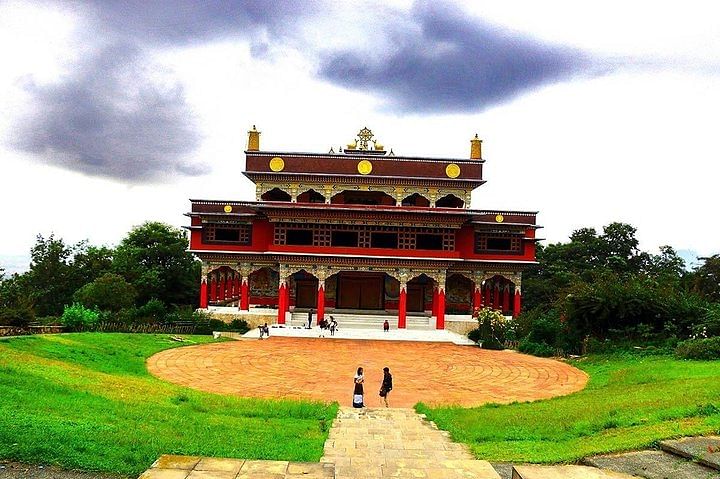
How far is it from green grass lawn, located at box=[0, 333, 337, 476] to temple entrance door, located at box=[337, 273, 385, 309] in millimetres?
21810

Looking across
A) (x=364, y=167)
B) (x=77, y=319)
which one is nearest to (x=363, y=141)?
(x=364, y=167)

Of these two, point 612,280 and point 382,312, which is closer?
point 612,280

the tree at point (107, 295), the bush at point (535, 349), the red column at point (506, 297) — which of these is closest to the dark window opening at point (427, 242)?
the red column at point (506, 297)

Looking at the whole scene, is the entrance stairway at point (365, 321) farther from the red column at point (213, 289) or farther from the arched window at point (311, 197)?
the arched window at point (311, 197)

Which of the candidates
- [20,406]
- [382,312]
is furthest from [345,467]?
[382,312]

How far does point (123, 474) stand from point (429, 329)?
27263 millimetres

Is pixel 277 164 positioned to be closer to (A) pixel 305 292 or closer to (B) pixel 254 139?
(B) pixel 254 139

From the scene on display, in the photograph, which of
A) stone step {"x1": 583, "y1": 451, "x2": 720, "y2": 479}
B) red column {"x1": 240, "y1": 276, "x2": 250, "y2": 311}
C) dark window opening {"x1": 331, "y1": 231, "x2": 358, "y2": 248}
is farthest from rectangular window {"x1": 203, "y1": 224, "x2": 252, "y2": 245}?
stone step {"x1": 583, "y1": 451, "x2": 720, "y2": 479}

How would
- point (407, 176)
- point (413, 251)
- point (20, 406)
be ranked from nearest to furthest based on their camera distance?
point (20, 406)
point (413, 251)
point (407, 176)

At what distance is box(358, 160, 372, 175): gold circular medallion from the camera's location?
35.0m

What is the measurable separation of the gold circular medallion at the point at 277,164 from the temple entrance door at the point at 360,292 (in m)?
8.76

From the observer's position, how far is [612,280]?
23625 millimetres

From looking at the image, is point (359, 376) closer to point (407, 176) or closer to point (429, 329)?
point (429, 329)

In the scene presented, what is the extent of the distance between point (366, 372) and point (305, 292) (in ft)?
59.6
